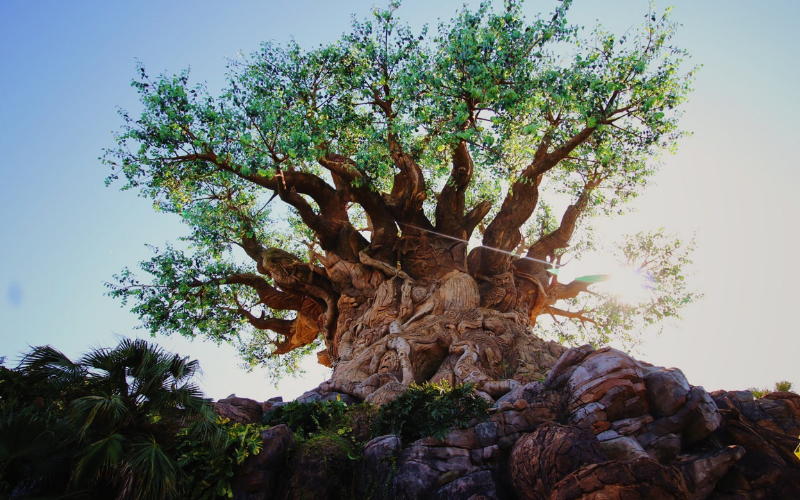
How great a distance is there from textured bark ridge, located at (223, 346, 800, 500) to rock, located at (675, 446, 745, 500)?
15mm

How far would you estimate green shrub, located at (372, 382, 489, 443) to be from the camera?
26.6 feet

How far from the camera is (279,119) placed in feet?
41.2

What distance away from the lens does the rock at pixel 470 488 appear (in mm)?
6762

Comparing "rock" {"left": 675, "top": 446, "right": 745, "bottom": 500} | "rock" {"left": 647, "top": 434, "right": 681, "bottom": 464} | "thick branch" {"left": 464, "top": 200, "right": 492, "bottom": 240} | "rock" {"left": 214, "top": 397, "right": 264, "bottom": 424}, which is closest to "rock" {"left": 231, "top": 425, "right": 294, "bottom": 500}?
"rock" {"left": 214, "top": 397, "right": 264, "bottom": 424}

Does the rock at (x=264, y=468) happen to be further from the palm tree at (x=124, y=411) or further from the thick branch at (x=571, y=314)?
the thick branch at (x=571, y=314)

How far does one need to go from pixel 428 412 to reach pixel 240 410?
384cm

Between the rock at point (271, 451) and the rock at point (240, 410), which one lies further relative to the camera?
the rock at point (240, 410)

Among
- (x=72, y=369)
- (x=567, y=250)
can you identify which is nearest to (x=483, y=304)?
(x=567, y=250)

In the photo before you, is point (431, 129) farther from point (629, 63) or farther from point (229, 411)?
point (229, 411)

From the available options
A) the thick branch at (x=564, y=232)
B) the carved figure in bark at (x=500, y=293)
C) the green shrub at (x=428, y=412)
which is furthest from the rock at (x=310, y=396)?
the thick branch at (x=564, y=232)

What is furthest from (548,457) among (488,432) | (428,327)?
(428,327)

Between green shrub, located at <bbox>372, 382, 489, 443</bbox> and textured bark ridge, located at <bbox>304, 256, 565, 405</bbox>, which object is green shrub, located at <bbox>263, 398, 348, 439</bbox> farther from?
textured bark ridge, located at <bbox>304, 256, 565, 405</bbox>

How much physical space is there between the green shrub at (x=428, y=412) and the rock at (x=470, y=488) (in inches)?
35.5

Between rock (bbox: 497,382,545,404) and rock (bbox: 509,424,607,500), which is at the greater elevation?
rock (bbox: 497,382,545,404)
